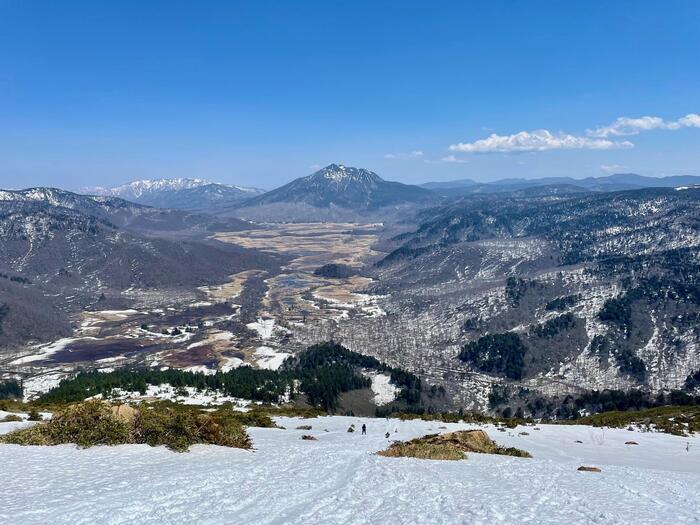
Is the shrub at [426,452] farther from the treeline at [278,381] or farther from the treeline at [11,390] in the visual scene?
the treeline at [11,390]

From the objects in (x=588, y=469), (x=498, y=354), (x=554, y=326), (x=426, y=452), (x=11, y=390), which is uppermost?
(x=426, y=452)

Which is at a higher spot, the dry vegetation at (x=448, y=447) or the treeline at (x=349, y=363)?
the dry vegetation at (x=448, y=447)

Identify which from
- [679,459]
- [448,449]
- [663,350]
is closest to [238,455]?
[448,449]

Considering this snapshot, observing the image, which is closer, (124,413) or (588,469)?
(588,469)

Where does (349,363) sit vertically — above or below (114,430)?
below

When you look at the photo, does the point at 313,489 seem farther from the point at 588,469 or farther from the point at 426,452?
the point at 588,469

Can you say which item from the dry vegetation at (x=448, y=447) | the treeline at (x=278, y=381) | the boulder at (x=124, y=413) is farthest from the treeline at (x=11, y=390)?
the dry vegetation at (x=448, y=447)

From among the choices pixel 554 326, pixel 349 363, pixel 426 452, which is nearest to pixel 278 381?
pixel 349 363
